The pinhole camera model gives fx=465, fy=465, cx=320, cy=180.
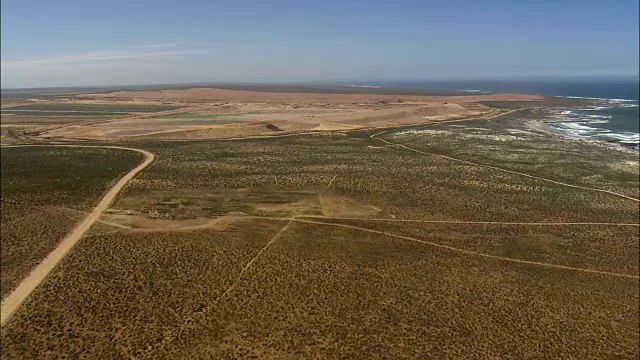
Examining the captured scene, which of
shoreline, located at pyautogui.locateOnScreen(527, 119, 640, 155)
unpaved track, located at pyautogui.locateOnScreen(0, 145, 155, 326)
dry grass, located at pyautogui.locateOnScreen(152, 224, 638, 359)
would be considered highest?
shoreline, located at pyautogui.locateOnScreen(527, 119, 640, 155)

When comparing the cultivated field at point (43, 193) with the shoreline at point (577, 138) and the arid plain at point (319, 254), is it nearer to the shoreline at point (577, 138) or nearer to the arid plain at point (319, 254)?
the arid plain at point (319, 254)

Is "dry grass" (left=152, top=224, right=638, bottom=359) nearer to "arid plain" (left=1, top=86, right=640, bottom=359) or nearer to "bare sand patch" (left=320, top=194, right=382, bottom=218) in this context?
"arid plain" (left=1, top=86, right=640, bottom=359)

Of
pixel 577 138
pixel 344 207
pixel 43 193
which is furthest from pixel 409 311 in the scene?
pixel 577 138

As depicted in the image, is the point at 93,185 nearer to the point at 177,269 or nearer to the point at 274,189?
the point at 274,189

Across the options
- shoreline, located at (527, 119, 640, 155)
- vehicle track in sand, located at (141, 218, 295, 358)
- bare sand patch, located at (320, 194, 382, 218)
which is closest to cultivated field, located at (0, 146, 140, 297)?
vehicle track in sand, located at (141, 218, 295, 358)

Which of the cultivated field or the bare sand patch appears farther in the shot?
the bare sand patch

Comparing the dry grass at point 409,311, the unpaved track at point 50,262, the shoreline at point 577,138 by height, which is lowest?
the dry grass at point 409,311

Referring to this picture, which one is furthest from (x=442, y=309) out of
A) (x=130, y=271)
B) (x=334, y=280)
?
(x=130, y=271)

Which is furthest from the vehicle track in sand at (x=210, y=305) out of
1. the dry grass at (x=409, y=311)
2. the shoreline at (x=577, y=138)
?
the shoreline at (x=577, y=138)

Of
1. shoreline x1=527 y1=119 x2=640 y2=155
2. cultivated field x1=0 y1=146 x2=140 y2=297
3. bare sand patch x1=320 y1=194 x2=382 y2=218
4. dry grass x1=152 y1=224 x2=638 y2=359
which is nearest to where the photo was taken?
dry grass x1=152 y1=224 x2=638 y2=359

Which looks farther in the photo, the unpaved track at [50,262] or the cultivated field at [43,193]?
the cultivated field at [43,193]
